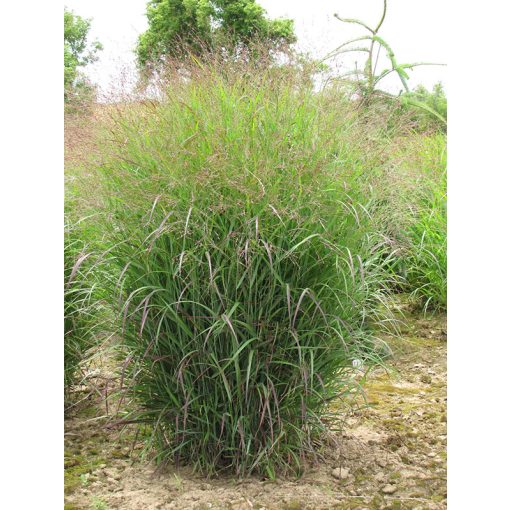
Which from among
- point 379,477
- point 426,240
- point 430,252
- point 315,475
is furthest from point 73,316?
point 426,240

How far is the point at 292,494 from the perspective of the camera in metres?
2.29

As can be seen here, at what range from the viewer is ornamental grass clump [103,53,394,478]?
2.19 metres

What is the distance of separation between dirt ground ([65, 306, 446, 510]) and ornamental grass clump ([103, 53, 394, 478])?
3.7 inches

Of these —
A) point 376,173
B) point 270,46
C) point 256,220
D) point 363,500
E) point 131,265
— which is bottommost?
point 363,500

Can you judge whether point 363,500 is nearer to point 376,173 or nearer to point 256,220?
point 256,220

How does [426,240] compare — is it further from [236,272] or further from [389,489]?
[236,272]

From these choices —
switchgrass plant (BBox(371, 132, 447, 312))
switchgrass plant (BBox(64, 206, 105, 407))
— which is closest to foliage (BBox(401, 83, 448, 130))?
switchgrass plant (BBox(371, 132, 447, 312))

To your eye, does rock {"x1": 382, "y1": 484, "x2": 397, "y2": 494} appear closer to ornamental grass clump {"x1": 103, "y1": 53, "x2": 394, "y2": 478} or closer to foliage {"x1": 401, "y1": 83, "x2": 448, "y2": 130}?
ornamental grass clump {"x1": 103, "y1": 53, "x2": 394, "y2": 478}

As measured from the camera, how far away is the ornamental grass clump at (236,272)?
2.19m

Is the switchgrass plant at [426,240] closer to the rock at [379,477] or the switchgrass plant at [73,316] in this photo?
the rock at [379,477]

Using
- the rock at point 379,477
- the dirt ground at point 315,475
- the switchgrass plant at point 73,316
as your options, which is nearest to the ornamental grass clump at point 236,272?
the dirt ground at point 315,475
